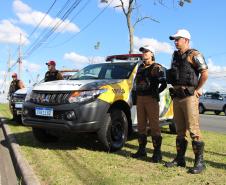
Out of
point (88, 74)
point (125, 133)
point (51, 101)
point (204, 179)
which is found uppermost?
point (88, 74)

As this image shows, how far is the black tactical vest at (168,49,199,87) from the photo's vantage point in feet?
18.4

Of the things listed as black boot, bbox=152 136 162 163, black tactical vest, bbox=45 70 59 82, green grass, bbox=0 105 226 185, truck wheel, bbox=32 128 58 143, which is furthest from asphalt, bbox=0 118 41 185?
black tactical vest, bbox=45 70 59 82

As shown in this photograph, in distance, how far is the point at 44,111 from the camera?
6980mm

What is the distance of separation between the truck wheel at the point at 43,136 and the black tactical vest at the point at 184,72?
3200mm

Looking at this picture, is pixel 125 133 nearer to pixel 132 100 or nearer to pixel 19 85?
pixel 132 100

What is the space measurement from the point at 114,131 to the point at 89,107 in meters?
0.81

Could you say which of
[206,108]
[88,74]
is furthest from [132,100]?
[206,108]

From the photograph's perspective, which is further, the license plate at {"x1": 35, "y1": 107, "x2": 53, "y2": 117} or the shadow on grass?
the shadow on grass

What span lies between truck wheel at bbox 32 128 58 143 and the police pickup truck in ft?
0.06

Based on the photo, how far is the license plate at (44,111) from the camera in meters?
6.88

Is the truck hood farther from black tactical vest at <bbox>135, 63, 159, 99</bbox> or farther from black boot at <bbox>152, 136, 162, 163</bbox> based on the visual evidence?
black boot at <bbox>152, 136, 162, 163</bbox>

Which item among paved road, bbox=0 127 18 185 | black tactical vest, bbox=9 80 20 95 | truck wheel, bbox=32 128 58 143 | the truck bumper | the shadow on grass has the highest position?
black tactical vest, bbox=9 80 20 95

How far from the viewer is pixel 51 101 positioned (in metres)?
6.94

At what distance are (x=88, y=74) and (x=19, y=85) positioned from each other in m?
5.57
